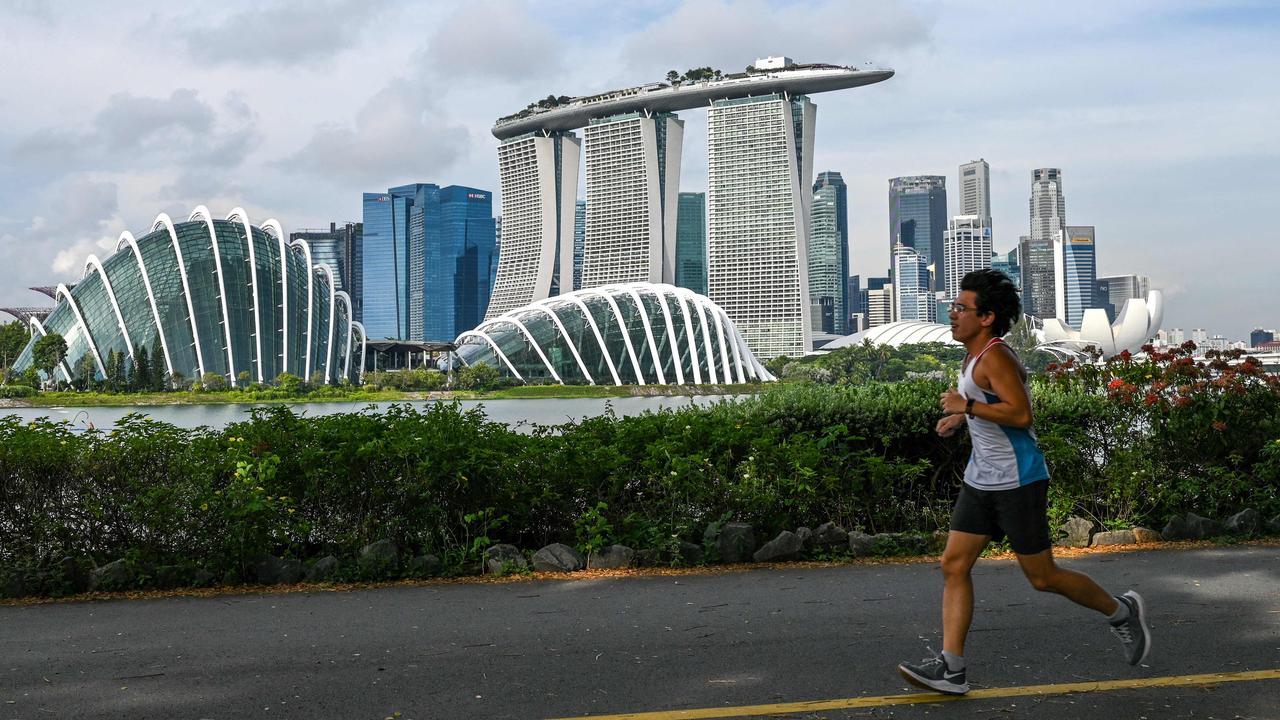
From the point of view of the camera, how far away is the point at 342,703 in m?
4.57

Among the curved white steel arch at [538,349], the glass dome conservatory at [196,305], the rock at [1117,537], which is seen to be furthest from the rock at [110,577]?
the curved white steel arch at [538,349]

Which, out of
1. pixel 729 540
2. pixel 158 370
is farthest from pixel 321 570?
pixel 158 370

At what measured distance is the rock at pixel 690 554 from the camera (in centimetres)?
753

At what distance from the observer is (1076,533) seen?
8.36m

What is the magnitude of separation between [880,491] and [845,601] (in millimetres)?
1928

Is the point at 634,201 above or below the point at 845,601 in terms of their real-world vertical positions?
above

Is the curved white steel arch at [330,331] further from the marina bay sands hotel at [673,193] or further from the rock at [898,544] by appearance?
the rock at [898,544]

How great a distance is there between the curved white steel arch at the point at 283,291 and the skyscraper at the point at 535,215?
7353 centimetres

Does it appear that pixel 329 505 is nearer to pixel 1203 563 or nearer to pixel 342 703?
pixel 342 703

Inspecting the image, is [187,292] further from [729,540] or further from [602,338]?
[729,540]

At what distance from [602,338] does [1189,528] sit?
3149 inches

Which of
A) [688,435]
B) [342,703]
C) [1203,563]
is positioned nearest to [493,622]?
[342,703]

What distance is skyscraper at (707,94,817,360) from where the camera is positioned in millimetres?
149500

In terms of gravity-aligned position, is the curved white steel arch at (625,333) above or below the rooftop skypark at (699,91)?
below
